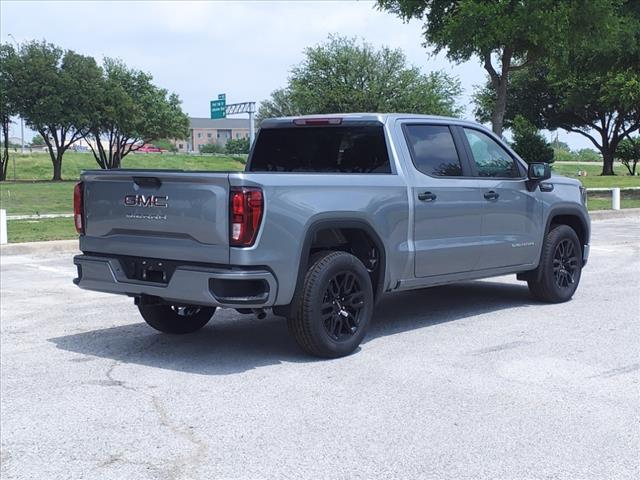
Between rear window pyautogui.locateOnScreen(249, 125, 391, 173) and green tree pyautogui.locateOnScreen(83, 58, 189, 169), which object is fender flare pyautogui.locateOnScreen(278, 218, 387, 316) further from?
green tree pyautogui.locateOnScreen(83, 58, 189, 169)

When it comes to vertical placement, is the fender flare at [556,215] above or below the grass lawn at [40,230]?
above

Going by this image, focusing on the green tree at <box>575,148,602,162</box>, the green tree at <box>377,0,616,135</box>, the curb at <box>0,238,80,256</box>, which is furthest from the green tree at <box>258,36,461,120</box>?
the green tree at <box>575,148,602,162</box>

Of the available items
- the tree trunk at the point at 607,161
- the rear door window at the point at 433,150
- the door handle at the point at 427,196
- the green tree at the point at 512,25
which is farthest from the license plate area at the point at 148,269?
the tree trunk at the point at 607,161

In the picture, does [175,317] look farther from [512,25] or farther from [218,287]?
[512,25]

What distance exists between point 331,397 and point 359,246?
172 centimetres

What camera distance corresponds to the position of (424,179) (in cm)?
708

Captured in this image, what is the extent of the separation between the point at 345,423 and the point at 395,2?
24391mm

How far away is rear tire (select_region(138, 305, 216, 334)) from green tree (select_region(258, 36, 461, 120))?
53.9 m

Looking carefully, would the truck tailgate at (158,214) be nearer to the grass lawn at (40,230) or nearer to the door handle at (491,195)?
the door handle at (491,195)

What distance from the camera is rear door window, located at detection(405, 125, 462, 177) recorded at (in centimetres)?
719

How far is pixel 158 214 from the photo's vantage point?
6023 millimetres

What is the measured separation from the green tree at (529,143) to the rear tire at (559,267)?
4700 cm

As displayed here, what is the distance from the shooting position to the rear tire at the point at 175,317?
7182 mm

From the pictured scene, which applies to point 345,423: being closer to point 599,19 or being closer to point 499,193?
point 499,193
